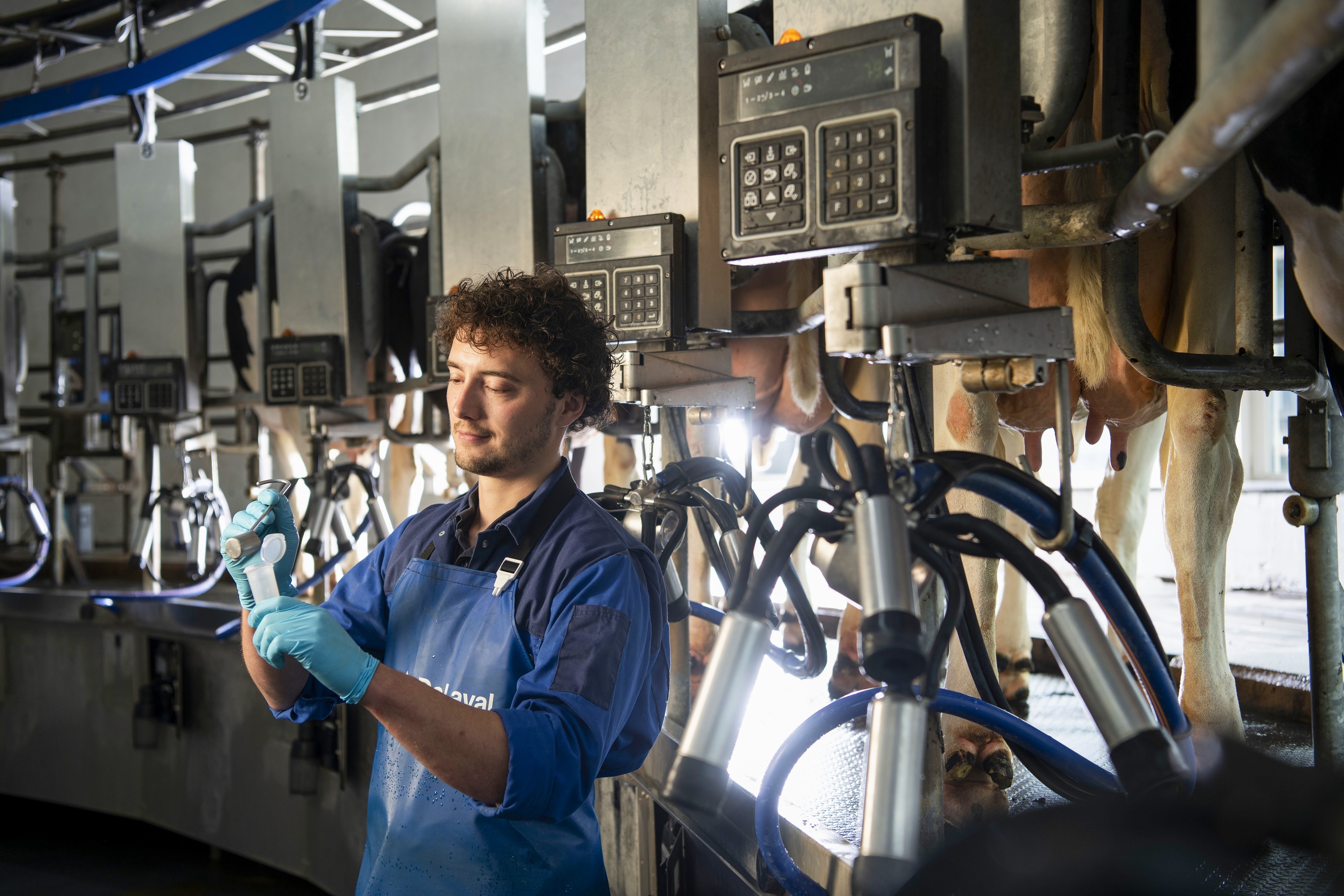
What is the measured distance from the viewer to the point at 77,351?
5355 millimetres

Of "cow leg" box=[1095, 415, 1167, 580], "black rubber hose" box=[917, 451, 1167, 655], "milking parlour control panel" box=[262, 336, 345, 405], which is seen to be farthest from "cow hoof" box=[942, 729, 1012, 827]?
"milking parlour control panel" box=[262, 336, 345, 405]

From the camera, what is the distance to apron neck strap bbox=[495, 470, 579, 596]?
1.29 meters

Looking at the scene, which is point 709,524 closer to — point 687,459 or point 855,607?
point 687,459

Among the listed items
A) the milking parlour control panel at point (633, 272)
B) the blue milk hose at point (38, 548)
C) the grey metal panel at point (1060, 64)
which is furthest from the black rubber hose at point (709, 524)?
the blue milk hose at point (38, 548)

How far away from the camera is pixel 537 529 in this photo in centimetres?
134

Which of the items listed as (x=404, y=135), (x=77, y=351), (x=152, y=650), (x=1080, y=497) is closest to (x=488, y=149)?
(x=152, y=650)

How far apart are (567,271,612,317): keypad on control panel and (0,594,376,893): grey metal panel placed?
218 cm

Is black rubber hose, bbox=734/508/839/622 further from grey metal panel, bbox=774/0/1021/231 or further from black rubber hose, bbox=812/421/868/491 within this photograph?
grey metal panel, bbox=774/0/1021/231

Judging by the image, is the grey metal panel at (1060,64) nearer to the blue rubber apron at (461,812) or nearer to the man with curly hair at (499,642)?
the man with curly hair at (499,642)

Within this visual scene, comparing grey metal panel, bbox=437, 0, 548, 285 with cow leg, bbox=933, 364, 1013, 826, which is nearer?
cow leg, bbox=933, 364, 1013, 826

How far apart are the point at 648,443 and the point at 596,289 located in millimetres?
285

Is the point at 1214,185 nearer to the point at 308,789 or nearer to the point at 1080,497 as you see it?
the point at 308,789

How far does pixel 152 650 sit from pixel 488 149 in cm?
260

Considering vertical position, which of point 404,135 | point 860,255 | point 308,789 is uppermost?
point 404,135
